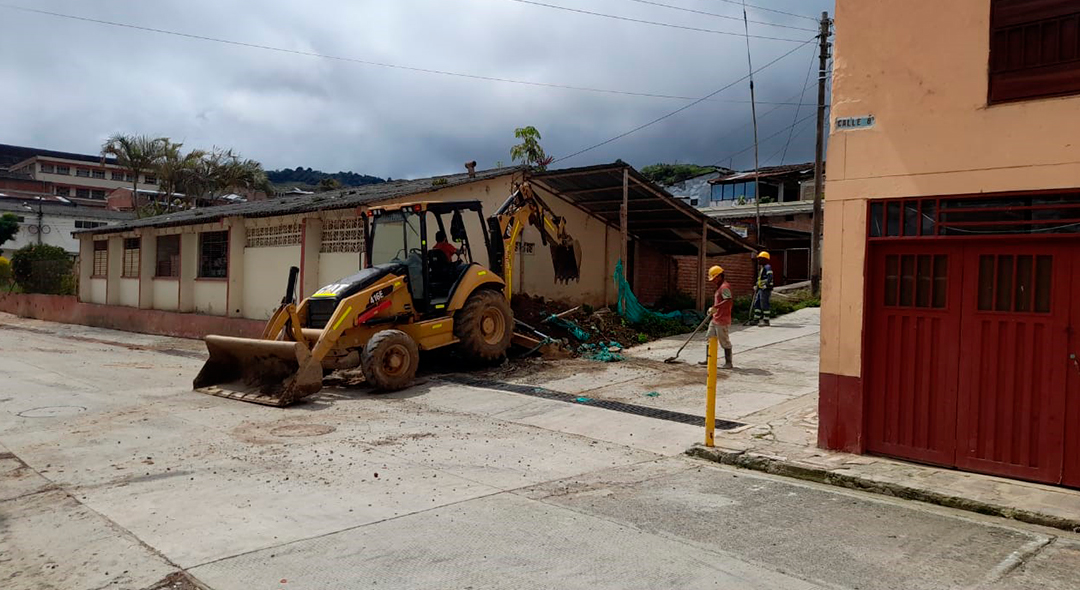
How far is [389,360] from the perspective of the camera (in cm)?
1128

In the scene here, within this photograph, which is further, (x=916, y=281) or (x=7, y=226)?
(x=7, y=226)

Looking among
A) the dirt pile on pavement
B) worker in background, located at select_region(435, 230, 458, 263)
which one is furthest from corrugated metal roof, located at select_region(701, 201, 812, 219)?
Answer: worker in background, located at select_region(435, 230, 458, 263)

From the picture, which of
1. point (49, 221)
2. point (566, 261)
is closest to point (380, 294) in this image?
point (566, 261)

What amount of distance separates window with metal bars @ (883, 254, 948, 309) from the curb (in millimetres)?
1818

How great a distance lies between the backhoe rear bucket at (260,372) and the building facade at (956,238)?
262 inches

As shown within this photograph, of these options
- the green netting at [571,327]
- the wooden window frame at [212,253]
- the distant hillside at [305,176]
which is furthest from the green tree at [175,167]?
the distant hillside at [305,176]

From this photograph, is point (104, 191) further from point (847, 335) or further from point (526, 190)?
point (847, 335)

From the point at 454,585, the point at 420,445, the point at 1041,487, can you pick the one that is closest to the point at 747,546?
the point at 454,585

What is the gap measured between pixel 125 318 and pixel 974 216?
26.2m

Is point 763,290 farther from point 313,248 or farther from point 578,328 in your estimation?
point 313,248

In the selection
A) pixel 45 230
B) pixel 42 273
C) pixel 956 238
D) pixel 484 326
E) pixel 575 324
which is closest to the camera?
pixel 956 238

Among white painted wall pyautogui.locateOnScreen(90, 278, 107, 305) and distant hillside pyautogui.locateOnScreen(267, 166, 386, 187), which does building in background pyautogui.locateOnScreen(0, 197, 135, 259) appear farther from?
distant hillside pyautogui.locateOnScreen(267, 166, 386, 187)

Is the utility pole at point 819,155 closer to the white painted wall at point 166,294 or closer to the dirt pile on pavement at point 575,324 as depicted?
the dirt pile on pavement at point 575,324

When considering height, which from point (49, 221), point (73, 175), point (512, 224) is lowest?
point (512, 224)
